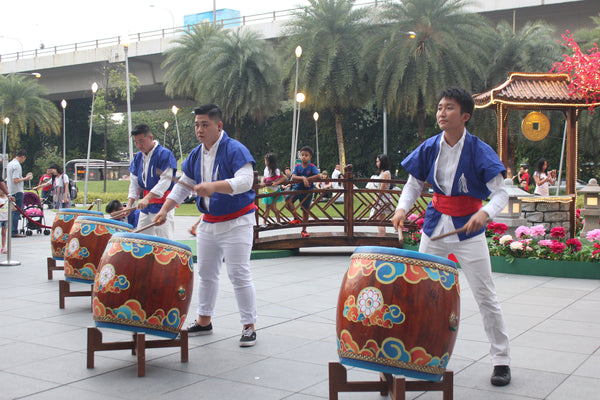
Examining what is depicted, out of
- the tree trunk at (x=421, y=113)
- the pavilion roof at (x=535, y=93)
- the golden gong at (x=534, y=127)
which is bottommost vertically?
the golden gong at (x=534, y=127)

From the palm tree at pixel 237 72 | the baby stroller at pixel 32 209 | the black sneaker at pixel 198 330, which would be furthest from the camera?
the palm tree at pixel 237 72

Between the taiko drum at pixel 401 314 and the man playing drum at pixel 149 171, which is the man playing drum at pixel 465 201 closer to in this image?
the taiko drum at pixel 401 314

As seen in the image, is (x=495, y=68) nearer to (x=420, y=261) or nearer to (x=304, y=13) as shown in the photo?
(x=304, y=13)

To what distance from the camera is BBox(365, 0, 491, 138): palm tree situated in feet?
78.9

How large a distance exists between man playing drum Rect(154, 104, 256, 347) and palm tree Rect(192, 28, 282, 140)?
24.3m

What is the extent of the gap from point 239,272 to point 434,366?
6.63 ft

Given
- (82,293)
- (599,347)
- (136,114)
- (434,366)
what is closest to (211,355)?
(434,366)

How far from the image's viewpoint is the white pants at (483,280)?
13.0 feet

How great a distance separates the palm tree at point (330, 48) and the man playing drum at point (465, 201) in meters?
22.6

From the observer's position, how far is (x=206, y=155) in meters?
5.01

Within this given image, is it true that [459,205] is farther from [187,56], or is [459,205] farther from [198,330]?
[187,56]

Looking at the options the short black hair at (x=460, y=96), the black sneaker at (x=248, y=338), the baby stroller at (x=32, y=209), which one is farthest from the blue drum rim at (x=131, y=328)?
the baby stroller at (x=32, y=209)

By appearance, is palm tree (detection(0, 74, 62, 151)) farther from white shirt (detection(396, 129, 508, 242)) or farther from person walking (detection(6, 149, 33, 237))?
white shirt (detection(396, 129, 508, 242))

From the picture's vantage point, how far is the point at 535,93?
10.8 meters
